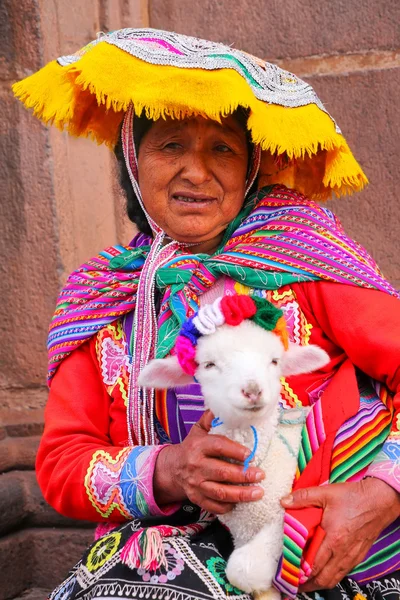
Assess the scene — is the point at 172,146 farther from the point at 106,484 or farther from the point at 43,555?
the point at 43,555

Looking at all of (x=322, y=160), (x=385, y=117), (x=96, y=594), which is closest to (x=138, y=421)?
(x=96, y=594)

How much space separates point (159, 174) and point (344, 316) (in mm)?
617

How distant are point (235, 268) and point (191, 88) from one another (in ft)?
1.39

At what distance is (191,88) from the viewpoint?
1750 millimetres

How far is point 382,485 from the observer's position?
1.65m

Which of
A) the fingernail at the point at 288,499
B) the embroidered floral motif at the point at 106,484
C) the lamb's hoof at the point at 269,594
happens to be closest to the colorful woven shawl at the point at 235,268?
the embroidered floral motif at the point at 106,484

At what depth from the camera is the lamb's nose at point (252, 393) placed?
1.35 meters

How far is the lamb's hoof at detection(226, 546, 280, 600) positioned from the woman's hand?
0.35 ft

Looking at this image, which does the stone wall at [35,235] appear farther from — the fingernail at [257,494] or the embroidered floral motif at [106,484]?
the fingernail at [257,494]

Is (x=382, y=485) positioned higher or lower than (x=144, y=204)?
lower

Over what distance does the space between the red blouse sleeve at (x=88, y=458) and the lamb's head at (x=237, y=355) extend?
0.39m

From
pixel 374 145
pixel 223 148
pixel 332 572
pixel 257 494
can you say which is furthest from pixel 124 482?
pixel 374 145

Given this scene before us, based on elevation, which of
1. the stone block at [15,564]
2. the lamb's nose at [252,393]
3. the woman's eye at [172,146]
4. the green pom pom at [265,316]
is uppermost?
the woman's eye at [172,146]

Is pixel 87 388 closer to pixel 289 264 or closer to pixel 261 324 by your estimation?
pixel 289 264
